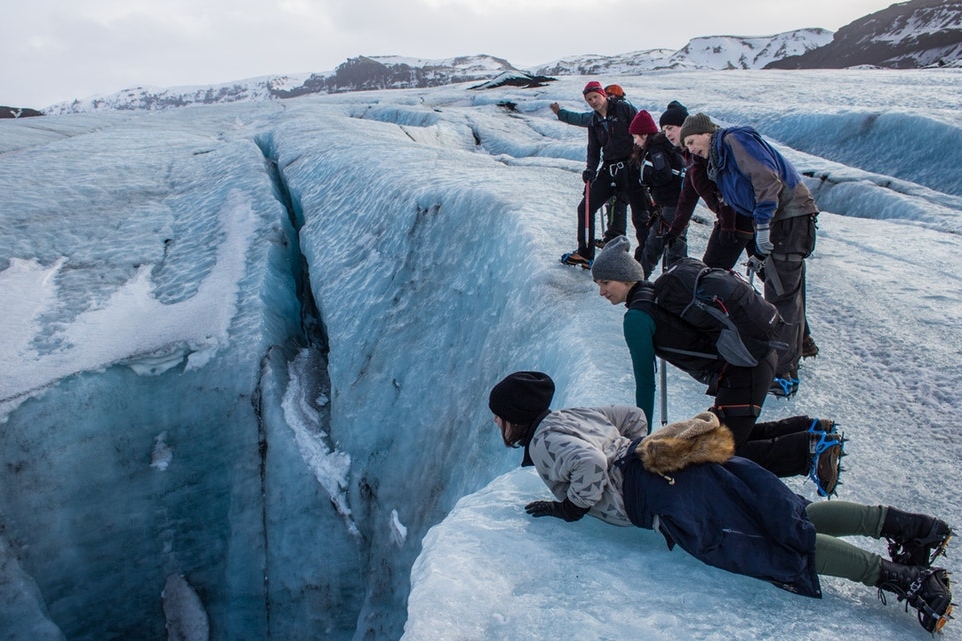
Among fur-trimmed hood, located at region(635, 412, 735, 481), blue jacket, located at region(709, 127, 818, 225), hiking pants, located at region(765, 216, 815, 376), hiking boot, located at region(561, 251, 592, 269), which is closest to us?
fur-trimmed hood, located at region(635, 412, 735, 481)

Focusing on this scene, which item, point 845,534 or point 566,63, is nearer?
point 845,534

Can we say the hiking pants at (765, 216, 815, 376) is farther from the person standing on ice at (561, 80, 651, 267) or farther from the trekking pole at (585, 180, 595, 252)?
the trekking pole at (585, 180, 595, 252)

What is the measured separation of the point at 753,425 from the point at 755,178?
1.51 meters

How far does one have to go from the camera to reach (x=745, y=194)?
3604 millimetres

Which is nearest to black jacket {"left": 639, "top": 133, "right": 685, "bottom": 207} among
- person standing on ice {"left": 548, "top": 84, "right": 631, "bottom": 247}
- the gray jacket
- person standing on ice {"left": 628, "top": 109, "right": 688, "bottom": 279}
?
person standing on ice {"left": 628, "top": 109, "right": 688, "bottom": 279}

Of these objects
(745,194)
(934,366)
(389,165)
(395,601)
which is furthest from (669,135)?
(389,165)

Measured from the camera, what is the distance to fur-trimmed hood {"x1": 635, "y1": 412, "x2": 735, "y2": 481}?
2168 mm

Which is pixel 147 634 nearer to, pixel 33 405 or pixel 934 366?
pixel 33 405

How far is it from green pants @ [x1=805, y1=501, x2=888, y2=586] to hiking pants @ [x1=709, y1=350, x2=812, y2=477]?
0.33m

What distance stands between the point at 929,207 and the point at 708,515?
8.49 meters

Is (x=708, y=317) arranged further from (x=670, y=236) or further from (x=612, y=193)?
(x=612, y=193)

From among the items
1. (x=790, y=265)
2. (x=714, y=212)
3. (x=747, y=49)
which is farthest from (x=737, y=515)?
(x=747, y=49)

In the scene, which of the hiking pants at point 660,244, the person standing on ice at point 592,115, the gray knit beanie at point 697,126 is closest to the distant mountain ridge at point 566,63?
the person standing on ice at point 592,115

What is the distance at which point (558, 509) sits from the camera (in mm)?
2482
